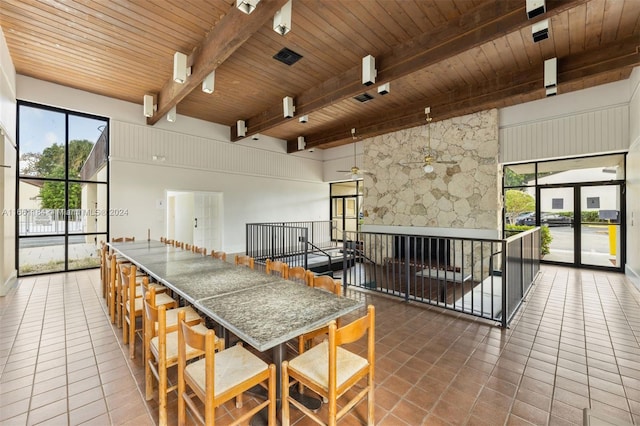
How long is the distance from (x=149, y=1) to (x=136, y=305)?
3614 millimetres

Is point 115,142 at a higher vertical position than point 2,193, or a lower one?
higher

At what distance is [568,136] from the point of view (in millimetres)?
5859

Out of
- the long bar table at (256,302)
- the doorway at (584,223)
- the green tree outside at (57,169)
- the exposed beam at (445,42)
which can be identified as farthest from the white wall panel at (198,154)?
the doorway at (584,223)

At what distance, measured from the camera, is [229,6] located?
3.41 meters

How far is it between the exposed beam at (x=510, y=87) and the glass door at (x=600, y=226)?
273 centimetres

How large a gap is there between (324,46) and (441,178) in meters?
4.62

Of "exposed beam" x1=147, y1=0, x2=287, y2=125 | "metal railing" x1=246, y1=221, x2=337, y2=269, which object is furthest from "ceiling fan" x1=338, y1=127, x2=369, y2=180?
"exposed beam" x1=147, y1=0, x2=287, y2=125

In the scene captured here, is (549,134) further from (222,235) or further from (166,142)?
(166,142)

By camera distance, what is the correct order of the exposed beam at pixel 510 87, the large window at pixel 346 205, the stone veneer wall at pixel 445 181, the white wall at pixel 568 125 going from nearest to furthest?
the exposed beam at pixel 510 87, the white wall at pixel 568 125, the stone veneer wall at pixel 445 181, the large window at pixel 346 205

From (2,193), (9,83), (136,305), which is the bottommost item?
(136,305)

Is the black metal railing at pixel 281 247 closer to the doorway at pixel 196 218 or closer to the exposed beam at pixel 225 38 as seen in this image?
the doorway at pixel 196 218

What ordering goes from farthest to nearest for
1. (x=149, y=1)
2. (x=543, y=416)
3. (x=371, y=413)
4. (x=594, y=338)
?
(x=149, y=1) → (x=594, y=338) → (x=543, y=416) → (x=371, y=413)

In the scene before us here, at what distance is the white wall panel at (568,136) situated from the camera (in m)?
5.42

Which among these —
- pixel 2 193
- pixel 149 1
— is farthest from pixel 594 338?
pixel 2 193
